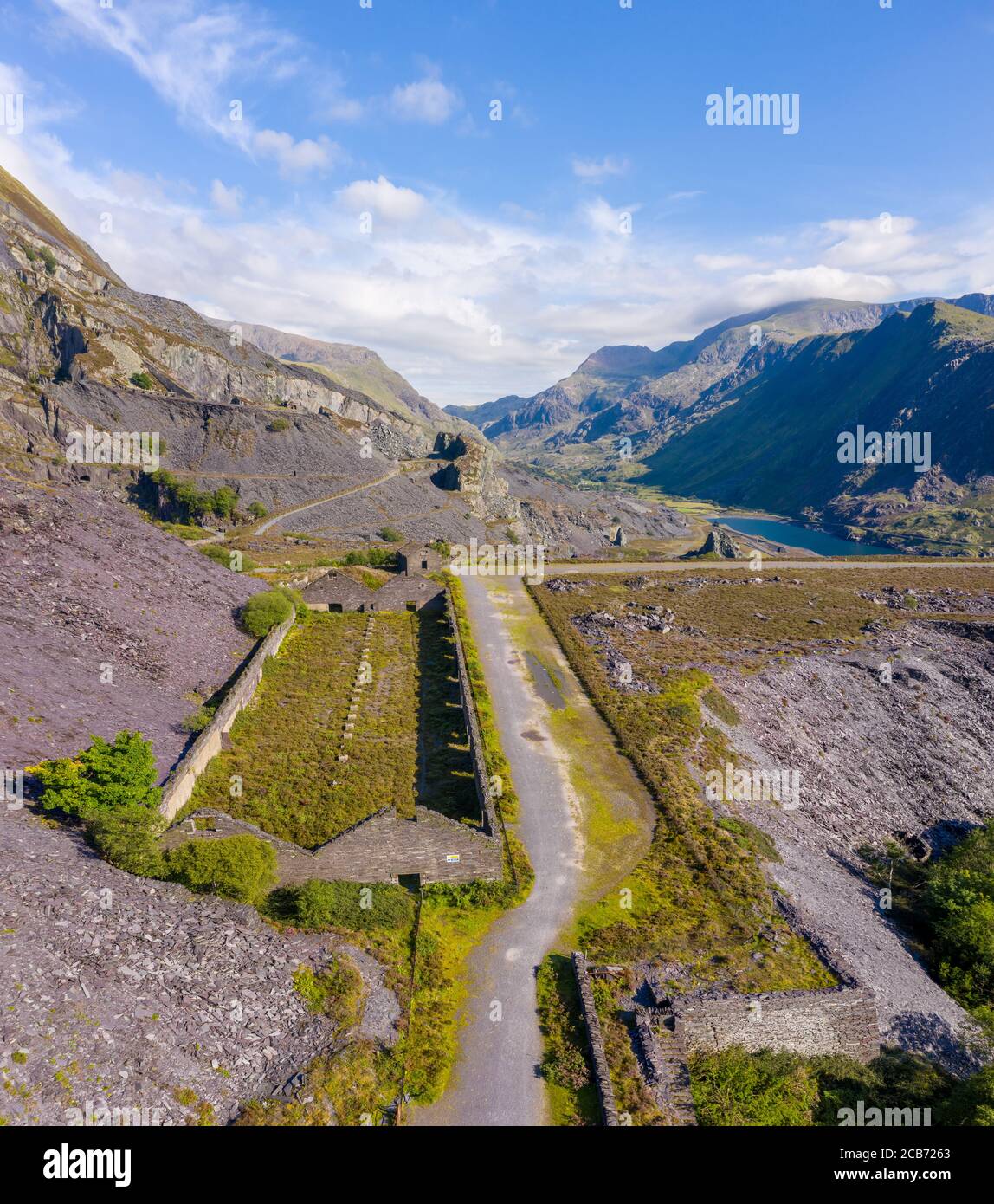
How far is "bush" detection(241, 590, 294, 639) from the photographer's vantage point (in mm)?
44500

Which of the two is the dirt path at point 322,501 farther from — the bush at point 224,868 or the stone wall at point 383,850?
the bush at point 224,868

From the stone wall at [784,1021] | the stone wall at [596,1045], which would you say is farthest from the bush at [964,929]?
the stone wall at [596,1045]

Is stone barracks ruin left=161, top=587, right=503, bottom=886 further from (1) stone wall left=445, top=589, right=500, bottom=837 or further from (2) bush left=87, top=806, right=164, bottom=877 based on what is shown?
(2) bush left=87, top=806, right=164, bottom=877

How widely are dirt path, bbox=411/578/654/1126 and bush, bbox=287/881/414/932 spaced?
10.5 ft

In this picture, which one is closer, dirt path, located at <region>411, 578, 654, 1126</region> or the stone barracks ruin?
dirt path, located at <region>411, 578, 654, 1126</region>

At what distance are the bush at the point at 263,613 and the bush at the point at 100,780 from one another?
21.1 metres

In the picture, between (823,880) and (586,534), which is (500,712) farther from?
(586,534)

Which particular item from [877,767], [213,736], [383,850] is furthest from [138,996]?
[877,767]

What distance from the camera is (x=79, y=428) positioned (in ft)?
316

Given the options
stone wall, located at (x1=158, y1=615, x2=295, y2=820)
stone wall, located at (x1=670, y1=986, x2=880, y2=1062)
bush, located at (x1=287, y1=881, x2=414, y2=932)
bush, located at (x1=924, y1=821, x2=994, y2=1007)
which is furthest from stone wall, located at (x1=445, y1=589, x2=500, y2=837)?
bush, located at (x1=924, y1=821, x2=994, y2=1007)

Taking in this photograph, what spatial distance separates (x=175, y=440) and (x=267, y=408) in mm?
17703

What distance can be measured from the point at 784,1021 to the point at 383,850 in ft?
46.8

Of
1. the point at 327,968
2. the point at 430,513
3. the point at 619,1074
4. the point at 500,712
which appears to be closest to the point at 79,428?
the point at 430,513

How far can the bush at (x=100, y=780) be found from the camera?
2106 centimetres
